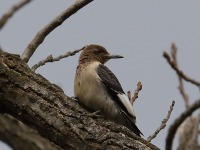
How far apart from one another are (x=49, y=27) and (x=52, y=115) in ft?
4.59

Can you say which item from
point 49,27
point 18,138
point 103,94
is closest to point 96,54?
point 103,94

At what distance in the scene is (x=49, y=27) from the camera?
5.78 metres

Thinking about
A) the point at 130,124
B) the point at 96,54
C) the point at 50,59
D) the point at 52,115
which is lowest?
the point at 52,115

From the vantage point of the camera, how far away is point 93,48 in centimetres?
839

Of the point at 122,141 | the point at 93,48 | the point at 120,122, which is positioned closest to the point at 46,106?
the point at 122,141

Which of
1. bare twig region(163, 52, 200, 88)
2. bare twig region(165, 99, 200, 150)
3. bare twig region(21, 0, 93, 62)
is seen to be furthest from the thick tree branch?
bare twig region(21, 0, 93, 62)

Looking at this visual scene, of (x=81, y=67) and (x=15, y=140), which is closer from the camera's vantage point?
(x=15, y=140)

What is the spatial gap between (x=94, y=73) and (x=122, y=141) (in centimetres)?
237

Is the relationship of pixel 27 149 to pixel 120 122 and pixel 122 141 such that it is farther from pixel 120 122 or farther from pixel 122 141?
pixel 120 122

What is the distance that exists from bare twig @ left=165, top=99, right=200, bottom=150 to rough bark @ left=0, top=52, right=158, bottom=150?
161cm

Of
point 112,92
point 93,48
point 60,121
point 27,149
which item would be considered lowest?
point 27,149

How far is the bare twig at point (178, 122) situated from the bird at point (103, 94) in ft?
10.5

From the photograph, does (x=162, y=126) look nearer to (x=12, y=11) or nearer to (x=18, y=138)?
(x=12, y=11)

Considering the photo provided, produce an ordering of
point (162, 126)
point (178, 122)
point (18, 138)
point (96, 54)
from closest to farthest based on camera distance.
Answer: point (18, 138) → point (178, 122) → point (162, 126) → point (96, 54)
